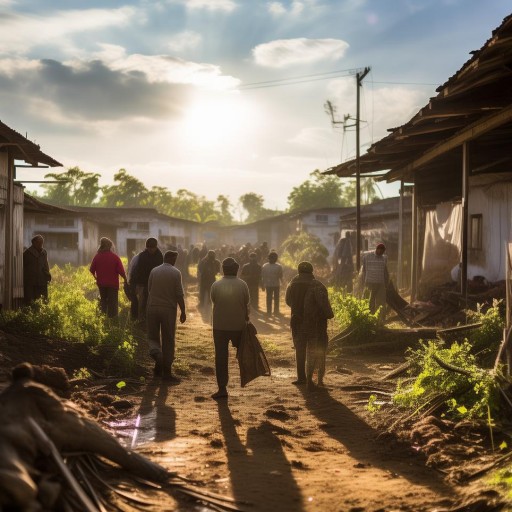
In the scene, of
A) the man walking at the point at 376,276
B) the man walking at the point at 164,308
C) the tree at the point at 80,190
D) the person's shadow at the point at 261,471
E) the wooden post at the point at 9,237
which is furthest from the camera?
the tree at the point at 80,190

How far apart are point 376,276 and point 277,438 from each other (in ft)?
28.5

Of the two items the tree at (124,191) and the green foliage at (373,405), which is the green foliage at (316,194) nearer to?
the tree at (124,191)

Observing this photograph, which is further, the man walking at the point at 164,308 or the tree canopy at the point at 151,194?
the tree canopy at the point at 151,194

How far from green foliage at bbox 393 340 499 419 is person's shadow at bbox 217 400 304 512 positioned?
63.4 inches

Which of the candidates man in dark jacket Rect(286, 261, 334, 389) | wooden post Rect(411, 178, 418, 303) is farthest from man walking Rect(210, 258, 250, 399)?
wooden post Rect(411, 178, 418, 303)

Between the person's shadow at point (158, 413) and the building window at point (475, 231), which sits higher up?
the building window at point (475, 231)

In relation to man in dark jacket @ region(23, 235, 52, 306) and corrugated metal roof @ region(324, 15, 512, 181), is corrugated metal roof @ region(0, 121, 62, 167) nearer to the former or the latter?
man in dark jacket @ region(23, 235, 52, 306)

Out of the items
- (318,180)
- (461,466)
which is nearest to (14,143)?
(461,466)

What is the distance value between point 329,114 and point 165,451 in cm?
3411

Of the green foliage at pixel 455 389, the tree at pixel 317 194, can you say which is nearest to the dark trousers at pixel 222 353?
the green foliage at pixel 455 389

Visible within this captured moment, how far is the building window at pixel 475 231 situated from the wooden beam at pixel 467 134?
174 centimetres

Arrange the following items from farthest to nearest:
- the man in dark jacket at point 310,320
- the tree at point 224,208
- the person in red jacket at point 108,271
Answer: the tree at point 224,208 < the person in red jacket at point 108,271 < the man in dark jacket at point 310,320

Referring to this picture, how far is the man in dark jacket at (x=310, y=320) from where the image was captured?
922 cm

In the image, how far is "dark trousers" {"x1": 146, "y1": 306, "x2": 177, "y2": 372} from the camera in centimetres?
959
